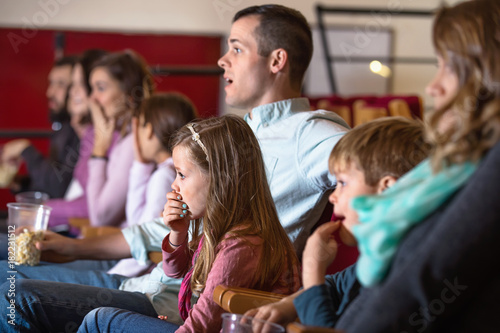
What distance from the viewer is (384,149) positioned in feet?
3.19

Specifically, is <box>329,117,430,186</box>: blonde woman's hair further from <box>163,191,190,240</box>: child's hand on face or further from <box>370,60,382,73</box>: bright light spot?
<box>370,60,382,73</box>: bright light spot

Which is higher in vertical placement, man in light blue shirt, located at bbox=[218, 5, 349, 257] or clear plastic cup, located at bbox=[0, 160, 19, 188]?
man in light blue shirt, located at bbox=[218, 5, 349, 257]

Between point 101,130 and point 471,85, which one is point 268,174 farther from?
point 101,130

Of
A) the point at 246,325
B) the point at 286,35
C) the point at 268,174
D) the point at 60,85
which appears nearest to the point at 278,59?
the point at 286,35

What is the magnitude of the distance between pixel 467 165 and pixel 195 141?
65 centimetres

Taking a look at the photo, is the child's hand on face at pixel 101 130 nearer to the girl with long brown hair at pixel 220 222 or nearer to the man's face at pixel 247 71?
the man's face at pixel 247 71

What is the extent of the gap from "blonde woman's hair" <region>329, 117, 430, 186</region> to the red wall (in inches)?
159

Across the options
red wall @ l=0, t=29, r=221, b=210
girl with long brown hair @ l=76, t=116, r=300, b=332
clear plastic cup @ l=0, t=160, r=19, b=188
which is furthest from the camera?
red wall @ l=0, t=29, r=221, b=210

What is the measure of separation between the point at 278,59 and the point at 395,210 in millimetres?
971

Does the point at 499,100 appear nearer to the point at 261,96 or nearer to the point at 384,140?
the point at 384,140

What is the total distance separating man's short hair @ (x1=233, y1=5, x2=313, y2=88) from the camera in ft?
5.63

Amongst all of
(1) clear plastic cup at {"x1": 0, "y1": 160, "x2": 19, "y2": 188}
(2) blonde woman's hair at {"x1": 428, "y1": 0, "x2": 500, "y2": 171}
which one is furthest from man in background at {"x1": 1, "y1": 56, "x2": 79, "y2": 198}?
(2) blonde woman's hair at {"x1": 428, "y1": 0, "x2": 500, "y2": 171}

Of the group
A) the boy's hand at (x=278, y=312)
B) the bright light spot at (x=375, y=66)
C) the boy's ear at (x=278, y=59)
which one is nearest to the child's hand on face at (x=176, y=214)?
the boy's hand at (x=278, y=312)

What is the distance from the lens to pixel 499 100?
78 cm
